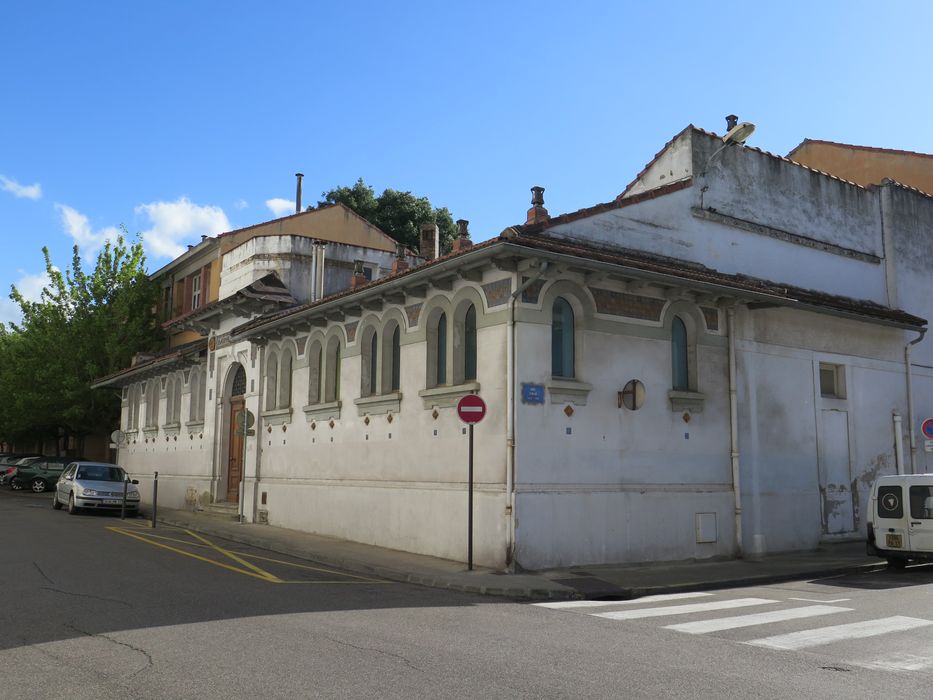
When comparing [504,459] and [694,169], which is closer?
[504,459]

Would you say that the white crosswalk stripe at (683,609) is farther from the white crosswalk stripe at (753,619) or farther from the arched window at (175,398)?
the arched window at (175,398)

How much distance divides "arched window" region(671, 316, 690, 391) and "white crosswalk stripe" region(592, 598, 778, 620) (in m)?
5.97

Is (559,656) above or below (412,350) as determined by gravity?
below

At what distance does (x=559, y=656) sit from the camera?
709 centimetres

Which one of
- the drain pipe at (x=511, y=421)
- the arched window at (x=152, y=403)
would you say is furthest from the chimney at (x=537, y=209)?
the arched window at (x=152, y=403)

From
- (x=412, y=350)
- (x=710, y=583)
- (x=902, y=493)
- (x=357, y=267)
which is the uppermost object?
A: (x=357, y=267)

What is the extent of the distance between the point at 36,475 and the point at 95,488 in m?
17.2

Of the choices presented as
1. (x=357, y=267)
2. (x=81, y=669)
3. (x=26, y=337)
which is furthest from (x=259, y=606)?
(x=26, y=337)

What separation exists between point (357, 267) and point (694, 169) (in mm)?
9671

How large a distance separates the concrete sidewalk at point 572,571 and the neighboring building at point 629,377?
1.45 feet

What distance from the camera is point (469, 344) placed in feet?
50.2

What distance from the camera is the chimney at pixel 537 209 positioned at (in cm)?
1593

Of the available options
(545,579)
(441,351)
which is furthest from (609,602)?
(441,351)

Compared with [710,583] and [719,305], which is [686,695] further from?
[719,305]
